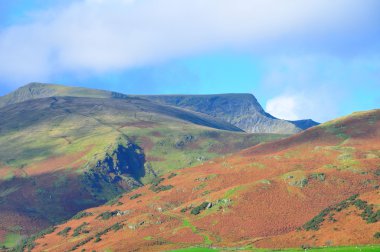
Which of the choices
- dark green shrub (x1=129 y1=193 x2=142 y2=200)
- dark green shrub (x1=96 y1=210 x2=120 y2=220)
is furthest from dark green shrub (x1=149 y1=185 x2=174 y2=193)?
dark green shrub (x1=96 y1=210 x2=120 y2=220)

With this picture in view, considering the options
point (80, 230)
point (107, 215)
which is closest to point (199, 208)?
point (107, 215)

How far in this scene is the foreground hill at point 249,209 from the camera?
9300 centimetres

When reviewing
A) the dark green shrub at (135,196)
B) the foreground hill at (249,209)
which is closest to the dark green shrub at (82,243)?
the foreground hill at (249,209)

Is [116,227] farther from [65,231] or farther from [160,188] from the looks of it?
[160,188]

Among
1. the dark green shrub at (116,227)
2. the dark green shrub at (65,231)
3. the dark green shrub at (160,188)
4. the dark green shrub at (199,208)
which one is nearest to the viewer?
the dark green shrub at (199,208)

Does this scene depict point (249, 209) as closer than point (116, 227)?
Yes

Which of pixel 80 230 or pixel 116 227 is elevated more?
pixel 116 227

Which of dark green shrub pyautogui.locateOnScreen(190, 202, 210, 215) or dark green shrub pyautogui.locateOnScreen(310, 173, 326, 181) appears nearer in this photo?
dark green shrub pyautogui.locateOnScreen(190, 202, 210, 215)

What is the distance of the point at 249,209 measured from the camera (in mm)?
115875

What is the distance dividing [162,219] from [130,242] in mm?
15331

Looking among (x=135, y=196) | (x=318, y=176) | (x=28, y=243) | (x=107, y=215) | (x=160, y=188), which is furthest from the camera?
(x=135, y=196)

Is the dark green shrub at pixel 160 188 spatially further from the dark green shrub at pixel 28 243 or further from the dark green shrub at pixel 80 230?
the dark green shrub at pixel 28 243

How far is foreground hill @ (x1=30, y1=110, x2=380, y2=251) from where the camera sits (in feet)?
305

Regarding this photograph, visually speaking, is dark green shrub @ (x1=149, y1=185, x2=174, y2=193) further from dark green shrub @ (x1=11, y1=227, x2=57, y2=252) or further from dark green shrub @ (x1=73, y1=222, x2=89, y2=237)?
dark green shrub @ (x1=11, y1=227, x2=57, y2=252)
